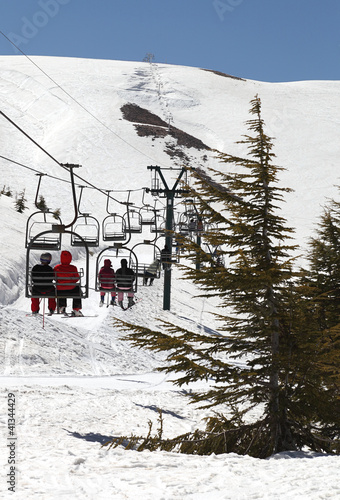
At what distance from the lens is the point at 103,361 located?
19219 mm

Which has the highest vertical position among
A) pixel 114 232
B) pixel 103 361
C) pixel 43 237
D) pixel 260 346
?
pixel 114 232

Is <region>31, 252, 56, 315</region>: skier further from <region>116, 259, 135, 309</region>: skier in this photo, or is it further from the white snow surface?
the white snow surface

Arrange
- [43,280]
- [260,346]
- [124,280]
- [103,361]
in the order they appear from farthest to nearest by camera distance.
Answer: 1. [103,361]
2. [124,280]
3. [43,280]
4. [260,346]

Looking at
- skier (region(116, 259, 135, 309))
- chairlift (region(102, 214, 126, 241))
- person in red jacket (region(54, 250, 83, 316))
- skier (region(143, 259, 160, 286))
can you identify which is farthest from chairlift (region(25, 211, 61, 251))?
skier (region(143, 259, 160, 286))

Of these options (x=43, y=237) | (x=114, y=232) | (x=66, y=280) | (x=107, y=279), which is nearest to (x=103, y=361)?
(x=114, y=232)

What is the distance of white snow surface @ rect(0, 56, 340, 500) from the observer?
290 inches

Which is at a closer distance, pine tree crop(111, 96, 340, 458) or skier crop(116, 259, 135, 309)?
pine tree crop(111, 96, 340, 458)

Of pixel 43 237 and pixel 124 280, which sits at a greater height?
pixel 43 237

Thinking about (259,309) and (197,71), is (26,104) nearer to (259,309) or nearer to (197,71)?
(197,71)

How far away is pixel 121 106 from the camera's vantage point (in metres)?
88.2

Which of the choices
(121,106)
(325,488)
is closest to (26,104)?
(121,106)

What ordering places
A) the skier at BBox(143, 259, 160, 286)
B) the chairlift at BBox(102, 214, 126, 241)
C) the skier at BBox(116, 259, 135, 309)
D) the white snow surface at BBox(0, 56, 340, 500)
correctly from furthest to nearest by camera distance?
the chairlift at BBox(102, 214, 126, 241) < the skier at BBox(143, 259, 160, 286) < the skier at BBox(116, 259, 135, 309) < the white snow surface at BBox(0, 56, 340, 500)

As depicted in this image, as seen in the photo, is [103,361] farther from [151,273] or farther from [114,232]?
[114,232]

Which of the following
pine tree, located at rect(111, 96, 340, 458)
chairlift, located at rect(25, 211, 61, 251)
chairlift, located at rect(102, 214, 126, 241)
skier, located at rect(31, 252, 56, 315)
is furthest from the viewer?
chairlift, located at rect(102, 214, 126, 241)
